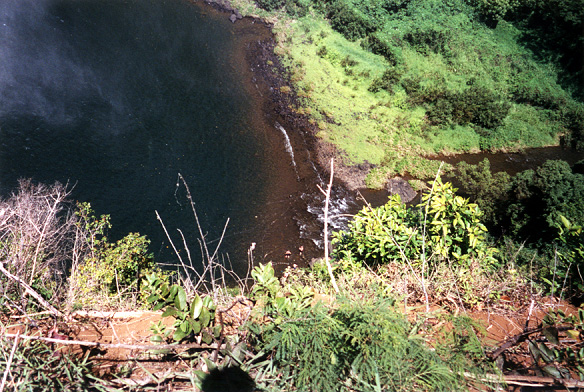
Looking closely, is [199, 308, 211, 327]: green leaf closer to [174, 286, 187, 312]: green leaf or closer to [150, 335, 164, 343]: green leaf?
[174, 286, 187, 312]: green leaf

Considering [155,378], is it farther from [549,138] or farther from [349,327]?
[549,138]

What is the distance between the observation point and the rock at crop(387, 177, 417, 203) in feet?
44.1

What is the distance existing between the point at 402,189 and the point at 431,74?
23.9ft

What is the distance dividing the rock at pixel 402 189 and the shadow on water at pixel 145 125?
2974mm

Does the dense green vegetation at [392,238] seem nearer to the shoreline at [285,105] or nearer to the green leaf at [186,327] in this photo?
the green leaf at [186,327]

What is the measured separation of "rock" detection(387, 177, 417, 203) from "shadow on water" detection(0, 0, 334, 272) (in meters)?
2.97

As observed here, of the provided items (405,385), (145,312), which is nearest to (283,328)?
(405,385)

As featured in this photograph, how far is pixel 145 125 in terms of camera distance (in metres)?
13.5

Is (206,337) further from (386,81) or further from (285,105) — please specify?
(386,81)

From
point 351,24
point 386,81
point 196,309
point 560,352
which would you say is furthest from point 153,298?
point 351,24

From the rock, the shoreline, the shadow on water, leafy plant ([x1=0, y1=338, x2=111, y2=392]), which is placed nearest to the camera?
leafy plant ([x1=0, y1=338, x2=111, y2=392])

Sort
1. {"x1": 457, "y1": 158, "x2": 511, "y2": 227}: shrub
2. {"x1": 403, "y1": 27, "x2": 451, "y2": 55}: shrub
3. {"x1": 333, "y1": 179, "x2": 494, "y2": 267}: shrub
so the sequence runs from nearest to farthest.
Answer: {"x1": 333, "y1": 179, "x2": 494, "y2": 267}: shrub → {"x1": 457, "y1": 158, "x2": 511, "y2": 227}: shrub → {"x1": 403, "y1": 27, "x2": 451, "y2": 55}: shrub

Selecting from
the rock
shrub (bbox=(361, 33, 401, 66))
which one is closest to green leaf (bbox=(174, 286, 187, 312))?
the rock

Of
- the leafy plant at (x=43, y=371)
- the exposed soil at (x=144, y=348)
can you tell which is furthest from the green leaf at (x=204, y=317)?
the leafy plant at (x=43, y=371)
